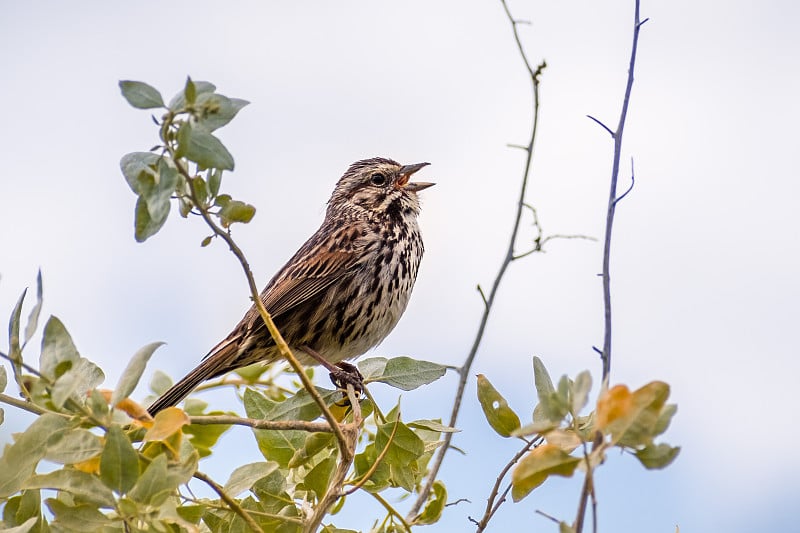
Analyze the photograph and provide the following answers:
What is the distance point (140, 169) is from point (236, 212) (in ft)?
0.87

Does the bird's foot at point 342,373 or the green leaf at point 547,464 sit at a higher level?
the bird's foot at point 342,373

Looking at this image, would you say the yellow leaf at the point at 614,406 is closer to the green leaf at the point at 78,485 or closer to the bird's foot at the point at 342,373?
the green leaf at the point at 78,485

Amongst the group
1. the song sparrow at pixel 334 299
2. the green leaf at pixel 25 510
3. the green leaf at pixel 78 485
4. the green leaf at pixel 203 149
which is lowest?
the green leaf at pixel 25 510

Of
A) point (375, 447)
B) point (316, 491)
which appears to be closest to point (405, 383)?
point (375, 447)

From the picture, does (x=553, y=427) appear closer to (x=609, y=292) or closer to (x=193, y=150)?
(x=609, y=292)

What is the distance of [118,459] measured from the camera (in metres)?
2.28

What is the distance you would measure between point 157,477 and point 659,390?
3.67ft

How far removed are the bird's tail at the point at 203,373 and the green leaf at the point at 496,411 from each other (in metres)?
2.11

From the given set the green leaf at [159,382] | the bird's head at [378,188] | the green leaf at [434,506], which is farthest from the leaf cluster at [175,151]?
the bird's head at [378,188]

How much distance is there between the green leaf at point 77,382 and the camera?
2.16m

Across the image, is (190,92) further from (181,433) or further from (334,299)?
(334,299)

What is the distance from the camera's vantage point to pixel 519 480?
84.3 inches

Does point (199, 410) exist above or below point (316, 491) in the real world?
above

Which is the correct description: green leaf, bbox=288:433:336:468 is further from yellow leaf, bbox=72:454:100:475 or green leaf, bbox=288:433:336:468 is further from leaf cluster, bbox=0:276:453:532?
yellow leaf, bbox=72:454:100:475
